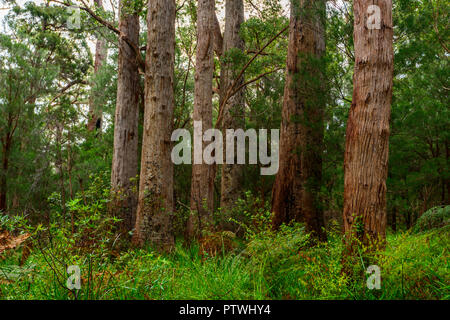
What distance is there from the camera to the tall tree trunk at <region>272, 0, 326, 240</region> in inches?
239

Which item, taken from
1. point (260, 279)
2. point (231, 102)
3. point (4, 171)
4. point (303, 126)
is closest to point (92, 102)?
point (231, 102)

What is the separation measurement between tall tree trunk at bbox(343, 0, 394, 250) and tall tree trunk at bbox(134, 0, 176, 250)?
3.20 metres

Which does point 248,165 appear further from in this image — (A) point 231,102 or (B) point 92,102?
(B) point 92,102

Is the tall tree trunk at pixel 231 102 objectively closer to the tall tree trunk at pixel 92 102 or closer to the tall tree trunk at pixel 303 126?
the tall tree trunk at pixel 303 126

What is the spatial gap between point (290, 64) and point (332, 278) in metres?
4.59

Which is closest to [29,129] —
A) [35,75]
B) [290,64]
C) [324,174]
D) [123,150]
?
[35,75]

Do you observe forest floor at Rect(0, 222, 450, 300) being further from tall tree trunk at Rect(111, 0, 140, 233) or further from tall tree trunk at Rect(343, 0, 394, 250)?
tall tree trunk at Rect(111, 0, 140, 233)

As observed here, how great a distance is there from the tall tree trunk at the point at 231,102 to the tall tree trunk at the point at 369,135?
703 centimetres

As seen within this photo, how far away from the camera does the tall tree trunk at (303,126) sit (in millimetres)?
6082

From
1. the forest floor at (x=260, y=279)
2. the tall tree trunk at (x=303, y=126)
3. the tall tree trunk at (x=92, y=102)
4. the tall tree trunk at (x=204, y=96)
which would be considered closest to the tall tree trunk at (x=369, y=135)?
the forest floor at (x=260, y=279)

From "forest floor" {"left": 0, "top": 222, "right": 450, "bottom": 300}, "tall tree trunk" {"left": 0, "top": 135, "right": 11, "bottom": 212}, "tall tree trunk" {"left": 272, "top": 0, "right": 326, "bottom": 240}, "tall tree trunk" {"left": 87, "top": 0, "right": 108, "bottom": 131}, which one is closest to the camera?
"forest floor" {"left": 0, "top": 222, "right": 450, "bottom": 300}

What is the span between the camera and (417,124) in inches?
267

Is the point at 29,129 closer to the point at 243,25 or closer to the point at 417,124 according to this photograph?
the point at 243,25

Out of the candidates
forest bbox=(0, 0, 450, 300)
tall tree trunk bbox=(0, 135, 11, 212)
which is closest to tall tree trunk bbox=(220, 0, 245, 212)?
forest bbox=(0, 0, 450, 300)
